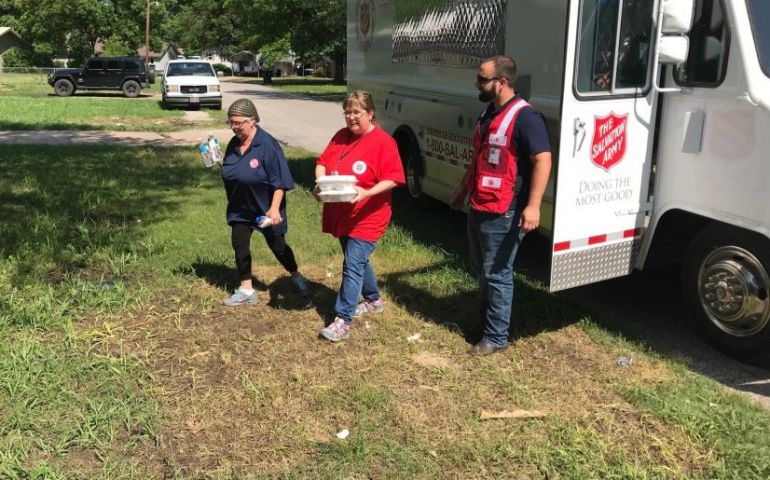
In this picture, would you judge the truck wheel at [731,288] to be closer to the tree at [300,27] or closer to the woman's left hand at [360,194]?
the woman's left hand at [360,194]

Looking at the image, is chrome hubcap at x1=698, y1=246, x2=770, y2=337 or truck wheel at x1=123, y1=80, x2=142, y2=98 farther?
truck wheel at x1=123, y1=80, x2=142, y2=98

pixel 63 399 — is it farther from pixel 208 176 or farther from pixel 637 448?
pixel 208 176

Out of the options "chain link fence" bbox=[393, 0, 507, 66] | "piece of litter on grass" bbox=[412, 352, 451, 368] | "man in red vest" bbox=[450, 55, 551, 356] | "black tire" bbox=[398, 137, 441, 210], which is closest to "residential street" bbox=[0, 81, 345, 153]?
"black tire" bbox=[398, 137, 441, 210]

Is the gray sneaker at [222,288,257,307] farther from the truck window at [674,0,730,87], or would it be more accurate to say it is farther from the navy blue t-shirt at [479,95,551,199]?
the truck window at [674,0,730,87]

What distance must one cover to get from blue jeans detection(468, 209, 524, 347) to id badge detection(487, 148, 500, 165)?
1.00ft

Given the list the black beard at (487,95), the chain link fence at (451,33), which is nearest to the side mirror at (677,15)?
the black beard at (487,95)

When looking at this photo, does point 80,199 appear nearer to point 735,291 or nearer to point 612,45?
point 612,45

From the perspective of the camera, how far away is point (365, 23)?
842cm

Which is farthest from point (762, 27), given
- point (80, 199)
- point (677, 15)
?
point (80, 199)

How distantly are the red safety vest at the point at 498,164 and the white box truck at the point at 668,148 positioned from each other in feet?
0.94

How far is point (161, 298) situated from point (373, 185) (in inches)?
79.7

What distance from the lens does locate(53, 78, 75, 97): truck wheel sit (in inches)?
1143

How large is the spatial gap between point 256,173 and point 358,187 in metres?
0.86

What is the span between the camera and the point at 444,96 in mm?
6410
